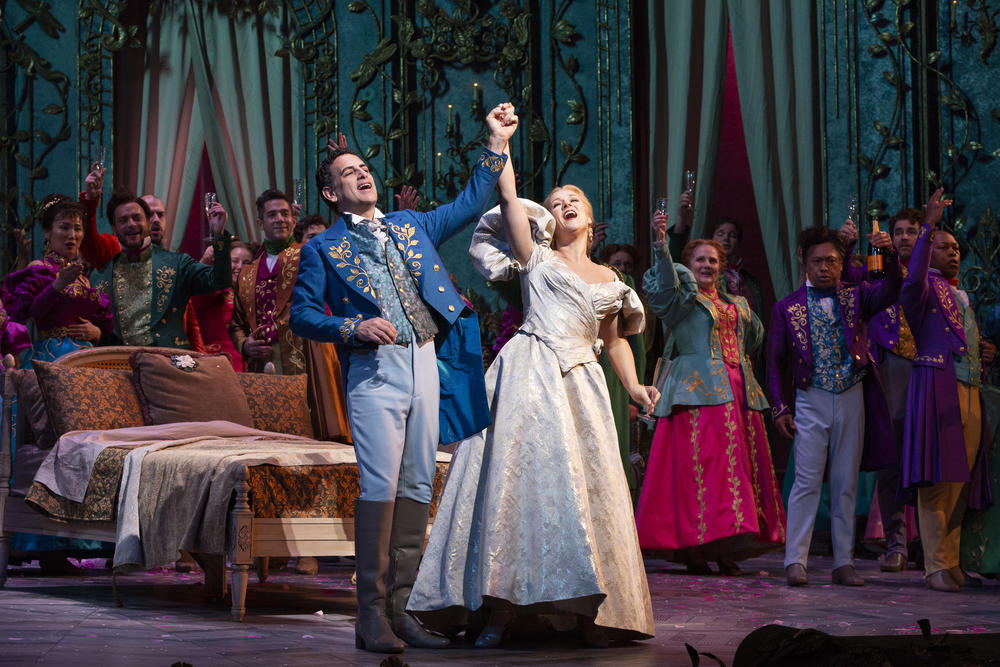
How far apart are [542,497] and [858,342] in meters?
2.34

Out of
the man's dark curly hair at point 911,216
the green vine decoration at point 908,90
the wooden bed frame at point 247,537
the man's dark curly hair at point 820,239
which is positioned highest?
the green vine decoration at point 908,90

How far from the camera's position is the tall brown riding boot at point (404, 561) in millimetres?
3641

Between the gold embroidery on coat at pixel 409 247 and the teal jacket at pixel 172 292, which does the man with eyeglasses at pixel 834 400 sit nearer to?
the gold embroidery on coat at pixel 409 247

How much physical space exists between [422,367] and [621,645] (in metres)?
0.93

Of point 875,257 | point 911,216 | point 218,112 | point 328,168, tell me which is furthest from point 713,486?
point 218,112

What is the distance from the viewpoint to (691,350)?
6.19 metres

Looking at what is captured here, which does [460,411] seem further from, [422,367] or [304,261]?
[304,261]

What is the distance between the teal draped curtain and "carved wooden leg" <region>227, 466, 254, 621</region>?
161 inches

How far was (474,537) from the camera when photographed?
3709 millimetres

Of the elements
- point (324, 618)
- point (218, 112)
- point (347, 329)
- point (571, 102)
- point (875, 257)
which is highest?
point (218, 112)

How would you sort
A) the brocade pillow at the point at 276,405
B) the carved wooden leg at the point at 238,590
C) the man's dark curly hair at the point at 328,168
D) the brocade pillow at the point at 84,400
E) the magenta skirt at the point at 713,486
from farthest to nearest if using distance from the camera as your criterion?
the magenta skirt at the point at 713,486 < the brocade pillow at the point at 276,405 < the brocade pillow at the point at 84,400 < the carved wooden leg at the point at 238,590 < the man's dark curly hair at the point at 328,168

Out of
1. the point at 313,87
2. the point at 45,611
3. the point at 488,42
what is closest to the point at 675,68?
the point at 488,42

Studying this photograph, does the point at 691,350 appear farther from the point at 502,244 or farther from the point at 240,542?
the point at 240,542

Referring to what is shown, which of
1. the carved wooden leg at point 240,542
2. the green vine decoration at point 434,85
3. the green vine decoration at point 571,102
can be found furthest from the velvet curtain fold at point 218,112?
the carved wooden leg at point 240,542
